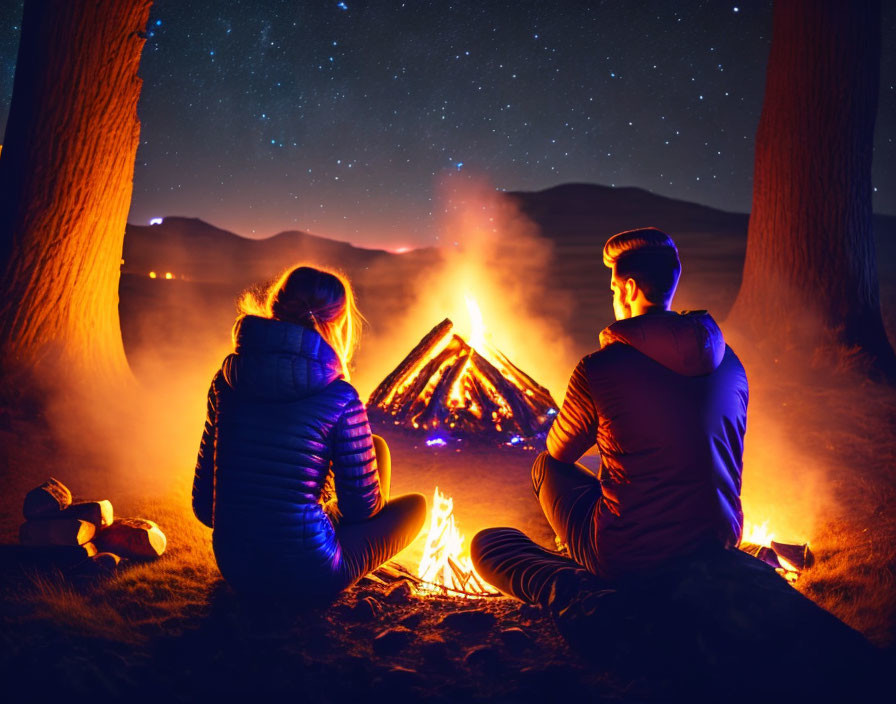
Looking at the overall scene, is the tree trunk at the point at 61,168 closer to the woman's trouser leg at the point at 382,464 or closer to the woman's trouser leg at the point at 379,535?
the woman's trouser leg at the point at 382,464

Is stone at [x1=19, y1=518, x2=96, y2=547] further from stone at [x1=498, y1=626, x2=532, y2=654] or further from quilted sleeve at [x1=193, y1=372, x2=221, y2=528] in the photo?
stone at [x1=498, y1=626, x2=532, y2=654]

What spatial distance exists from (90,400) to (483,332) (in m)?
4.03

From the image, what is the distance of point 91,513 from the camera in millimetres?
3494

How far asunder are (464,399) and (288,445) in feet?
11.0

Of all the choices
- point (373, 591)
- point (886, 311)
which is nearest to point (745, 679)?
point (373, 591)

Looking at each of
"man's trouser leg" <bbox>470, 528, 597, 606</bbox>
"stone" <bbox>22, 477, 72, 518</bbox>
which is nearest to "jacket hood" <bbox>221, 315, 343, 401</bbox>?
"man's trouser leg" <bbox>470, 528, 597, 606</bbox>

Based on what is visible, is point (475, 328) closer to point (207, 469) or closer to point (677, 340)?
point (207, 469)

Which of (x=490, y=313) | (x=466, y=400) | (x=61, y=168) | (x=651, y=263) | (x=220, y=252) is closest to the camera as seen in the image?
(x=651, y=263)

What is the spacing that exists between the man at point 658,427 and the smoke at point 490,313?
353cm

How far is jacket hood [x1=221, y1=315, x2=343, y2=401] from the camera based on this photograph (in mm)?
2439

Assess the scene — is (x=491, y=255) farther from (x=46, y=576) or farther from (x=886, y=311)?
(x=46, y=576)

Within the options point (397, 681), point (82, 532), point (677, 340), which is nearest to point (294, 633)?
point (397, 681)

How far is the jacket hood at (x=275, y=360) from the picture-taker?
2439 mm

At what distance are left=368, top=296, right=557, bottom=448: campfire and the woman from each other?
283 centimetres
